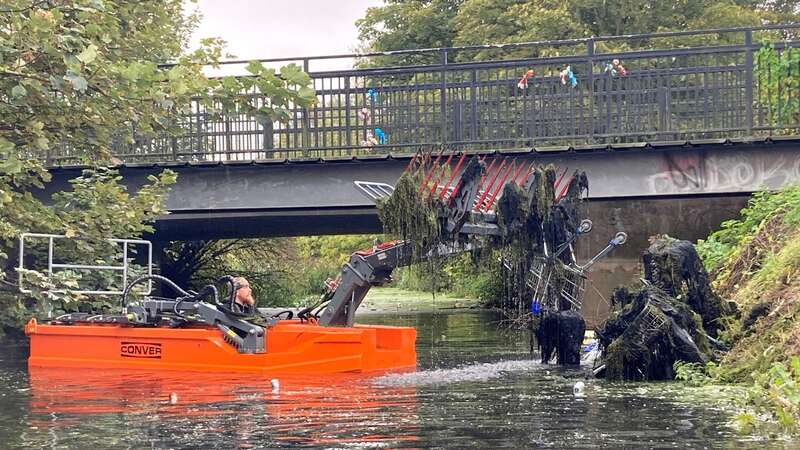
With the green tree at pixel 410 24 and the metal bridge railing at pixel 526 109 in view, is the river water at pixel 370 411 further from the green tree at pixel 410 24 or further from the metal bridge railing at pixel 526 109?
the green tree at pixel 410 24

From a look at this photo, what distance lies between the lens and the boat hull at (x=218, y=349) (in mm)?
18625

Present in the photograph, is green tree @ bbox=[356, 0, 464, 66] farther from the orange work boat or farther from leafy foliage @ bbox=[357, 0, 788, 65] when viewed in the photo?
the orange work boat

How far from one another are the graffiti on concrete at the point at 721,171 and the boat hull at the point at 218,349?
6.48m

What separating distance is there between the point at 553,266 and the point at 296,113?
8587 mm

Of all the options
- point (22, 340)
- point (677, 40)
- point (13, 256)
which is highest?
point (677, 40)

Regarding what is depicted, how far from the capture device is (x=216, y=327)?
64.6 feet

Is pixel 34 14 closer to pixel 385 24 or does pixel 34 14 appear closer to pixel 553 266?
pixel 553 266

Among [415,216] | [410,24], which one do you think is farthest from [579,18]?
[415,216]

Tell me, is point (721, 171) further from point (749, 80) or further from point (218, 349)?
point (218, 349)

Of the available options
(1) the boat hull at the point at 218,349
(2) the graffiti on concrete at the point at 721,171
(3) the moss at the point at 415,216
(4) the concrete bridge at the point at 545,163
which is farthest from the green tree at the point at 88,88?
(2) the graffiti on concrete at the point at 721,171

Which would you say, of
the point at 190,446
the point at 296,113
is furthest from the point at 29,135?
the point at 296,113

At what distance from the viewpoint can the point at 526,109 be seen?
25031mm

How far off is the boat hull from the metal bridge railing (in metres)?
4.89

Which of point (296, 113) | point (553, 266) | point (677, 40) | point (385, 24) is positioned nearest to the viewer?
point (553, 266)
